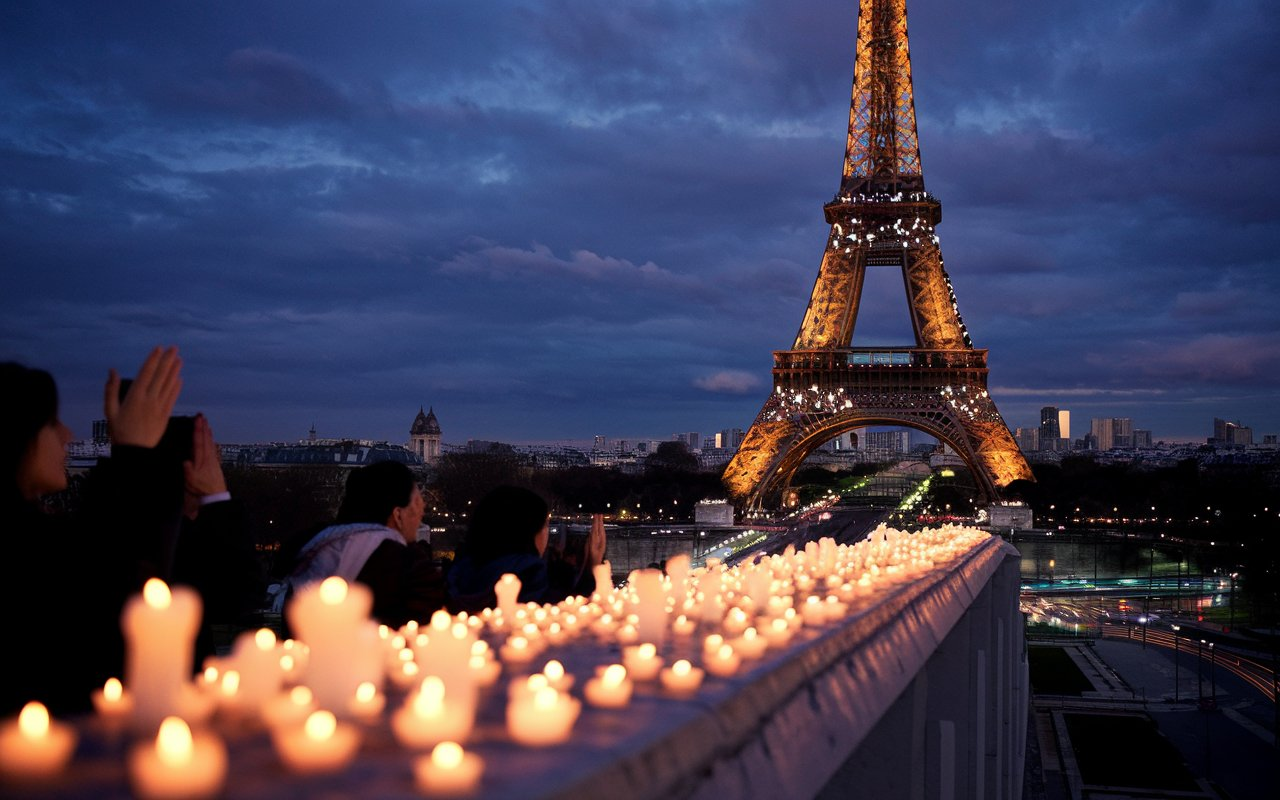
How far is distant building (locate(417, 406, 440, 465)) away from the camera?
353ft

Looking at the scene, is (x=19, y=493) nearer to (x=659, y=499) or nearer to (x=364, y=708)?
(x=364, y=708)

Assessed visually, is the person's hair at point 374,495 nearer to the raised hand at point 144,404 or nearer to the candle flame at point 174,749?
the raised hand at point 144,404

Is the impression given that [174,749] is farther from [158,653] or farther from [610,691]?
[610,691]


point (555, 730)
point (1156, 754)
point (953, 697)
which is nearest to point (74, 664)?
point (555, 730)

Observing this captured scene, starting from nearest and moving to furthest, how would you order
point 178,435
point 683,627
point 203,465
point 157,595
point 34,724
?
1. point 34,724
2. point 157,595
3. point 683,627
4. point 178,435
5. point 203,465

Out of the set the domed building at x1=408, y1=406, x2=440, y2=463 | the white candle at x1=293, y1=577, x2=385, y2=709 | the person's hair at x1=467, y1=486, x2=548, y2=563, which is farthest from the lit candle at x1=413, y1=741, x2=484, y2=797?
the domed building at x1=408, y1=406, x2=440, y2=463

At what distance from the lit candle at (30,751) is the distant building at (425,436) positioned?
107 meters

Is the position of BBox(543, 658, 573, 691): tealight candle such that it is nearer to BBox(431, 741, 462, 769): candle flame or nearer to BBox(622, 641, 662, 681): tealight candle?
BBox(622, 641, 662, 681): tealight candle

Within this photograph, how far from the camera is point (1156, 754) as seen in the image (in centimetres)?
1875

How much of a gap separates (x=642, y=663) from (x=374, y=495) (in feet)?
7.11

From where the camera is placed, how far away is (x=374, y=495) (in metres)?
3.75

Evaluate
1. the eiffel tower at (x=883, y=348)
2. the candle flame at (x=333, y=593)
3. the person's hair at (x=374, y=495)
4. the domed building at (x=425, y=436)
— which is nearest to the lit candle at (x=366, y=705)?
the candle flame at (x=333, y=593)

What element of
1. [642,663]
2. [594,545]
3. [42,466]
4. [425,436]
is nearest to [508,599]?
[642,663]

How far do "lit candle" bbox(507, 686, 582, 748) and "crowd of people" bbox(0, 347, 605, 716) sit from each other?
99cm
